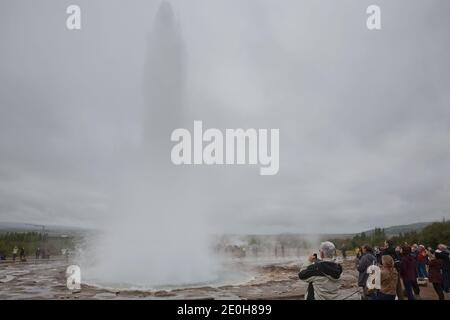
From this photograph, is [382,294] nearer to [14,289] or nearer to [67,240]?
[14,289]

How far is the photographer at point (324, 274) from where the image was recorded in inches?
166

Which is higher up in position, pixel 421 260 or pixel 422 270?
pixel 421 260

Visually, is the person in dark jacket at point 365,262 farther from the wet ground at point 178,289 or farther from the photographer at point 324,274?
the photographer at point 324,274

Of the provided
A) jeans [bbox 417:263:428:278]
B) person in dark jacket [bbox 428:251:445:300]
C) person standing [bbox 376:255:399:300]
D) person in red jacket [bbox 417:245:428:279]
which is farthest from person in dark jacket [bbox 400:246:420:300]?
jeans [bbox 417:263:428:278]

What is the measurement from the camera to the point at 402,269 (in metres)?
6.60

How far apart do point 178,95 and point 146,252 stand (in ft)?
20.6

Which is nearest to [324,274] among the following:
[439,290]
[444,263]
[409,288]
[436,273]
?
[409,288]

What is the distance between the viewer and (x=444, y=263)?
701 centimetres

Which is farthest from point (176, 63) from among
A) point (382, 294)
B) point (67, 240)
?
point (382, 294)

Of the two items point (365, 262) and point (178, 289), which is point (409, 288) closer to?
point (365, 262)

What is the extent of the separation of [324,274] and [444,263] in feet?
13.8

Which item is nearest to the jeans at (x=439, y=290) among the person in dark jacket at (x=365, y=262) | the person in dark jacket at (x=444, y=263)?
the person in dark jacket at (x=444, y=263)

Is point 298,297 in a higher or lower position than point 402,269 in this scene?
lower
